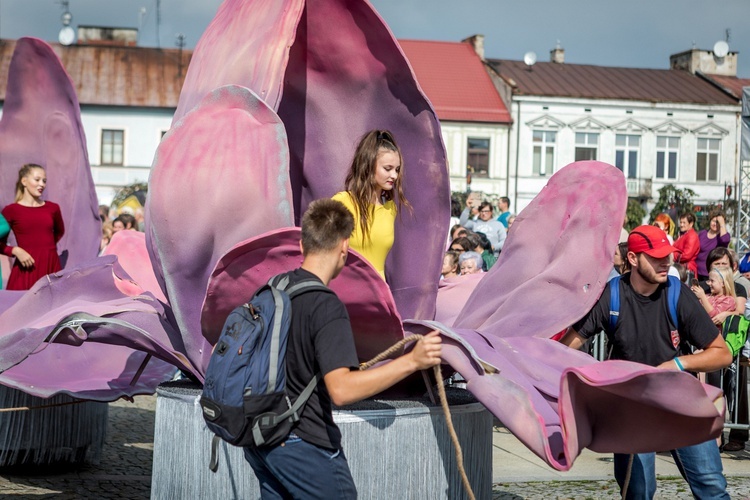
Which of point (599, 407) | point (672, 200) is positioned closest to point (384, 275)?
point (599, 407)

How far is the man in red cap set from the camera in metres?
4.87

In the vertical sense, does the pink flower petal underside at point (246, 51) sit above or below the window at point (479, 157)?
below

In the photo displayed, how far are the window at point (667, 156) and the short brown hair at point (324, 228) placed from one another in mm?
41977

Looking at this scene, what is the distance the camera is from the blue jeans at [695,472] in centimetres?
487

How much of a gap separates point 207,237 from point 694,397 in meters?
2.19

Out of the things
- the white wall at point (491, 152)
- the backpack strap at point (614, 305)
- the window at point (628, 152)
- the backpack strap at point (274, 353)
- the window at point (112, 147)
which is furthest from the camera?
the window at point (628, 152)

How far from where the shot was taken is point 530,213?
578 cm

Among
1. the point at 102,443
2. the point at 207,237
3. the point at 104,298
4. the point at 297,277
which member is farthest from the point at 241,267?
the point at 102,443

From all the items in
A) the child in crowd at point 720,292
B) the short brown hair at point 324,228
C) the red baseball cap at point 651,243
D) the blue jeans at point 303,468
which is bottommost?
the blue jeans at point 303,468

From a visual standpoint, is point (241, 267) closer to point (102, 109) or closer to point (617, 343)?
point (617, 343)

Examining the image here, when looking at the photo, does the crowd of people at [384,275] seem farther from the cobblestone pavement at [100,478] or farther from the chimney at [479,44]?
the chimney at [479,44]

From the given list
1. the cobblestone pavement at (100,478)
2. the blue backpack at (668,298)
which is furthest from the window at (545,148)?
the blue backpack at (668,298)

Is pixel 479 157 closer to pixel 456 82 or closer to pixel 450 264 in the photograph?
pixel 456 82

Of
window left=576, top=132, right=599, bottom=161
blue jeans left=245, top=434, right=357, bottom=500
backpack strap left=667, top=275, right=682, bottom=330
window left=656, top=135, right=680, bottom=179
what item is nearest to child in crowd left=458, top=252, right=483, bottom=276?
backpack strap left=667, top=275, right=682, bottom=330
